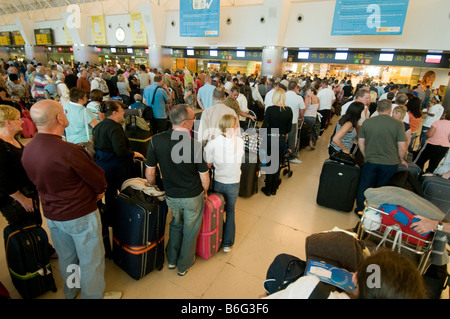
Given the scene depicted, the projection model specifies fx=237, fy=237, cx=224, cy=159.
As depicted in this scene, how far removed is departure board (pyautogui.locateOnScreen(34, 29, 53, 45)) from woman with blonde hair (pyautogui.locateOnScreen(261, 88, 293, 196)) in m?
24.9

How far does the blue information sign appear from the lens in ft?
38.7

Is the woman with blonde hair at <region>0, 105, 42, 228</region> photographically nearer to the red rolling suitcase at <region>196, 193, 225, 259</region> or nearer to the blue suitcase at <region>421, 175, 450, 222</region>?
the red rolling suitcase at <region>196, 193, 225, 259</region>

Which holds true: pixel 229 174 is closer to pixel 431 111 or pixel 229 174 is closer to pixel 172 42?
pixel 431 111

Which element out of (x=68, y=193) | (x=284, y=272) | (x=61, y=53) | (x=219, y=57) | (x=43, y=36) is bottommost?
(x=284, y=272)

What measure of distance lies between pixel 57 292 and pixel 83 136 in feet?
5.82

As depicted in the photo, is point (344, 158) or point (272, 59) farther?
point (272, 59)

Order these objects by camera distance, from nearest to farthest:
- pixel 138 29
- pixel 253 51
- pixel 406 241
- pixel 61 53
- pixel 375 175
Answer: pixel 406 241
pixel 375 175
pixel 253 51
pixel 138 29
pixel 61 53

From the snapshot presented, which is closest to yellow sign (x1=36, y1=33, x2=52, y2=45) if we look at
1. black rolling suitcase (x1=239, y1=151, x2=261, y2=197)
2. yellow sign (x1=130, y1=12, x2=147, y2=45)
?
yellow sign (x1=130, y1=12, x2=147, y2=45)

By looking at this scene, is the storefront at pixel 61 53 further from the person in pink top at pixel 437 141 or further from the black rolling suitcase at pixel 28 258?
the person in pink top at pixel 437 141

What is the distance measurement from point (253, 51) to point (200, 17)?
325 centimetres

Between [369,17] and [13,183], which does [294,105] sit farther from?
[369,17]

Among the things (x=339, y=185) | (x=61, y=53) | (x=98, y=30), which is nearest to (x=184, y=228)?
(x=339, y=185)

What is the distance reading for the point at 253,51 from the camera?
512 inches

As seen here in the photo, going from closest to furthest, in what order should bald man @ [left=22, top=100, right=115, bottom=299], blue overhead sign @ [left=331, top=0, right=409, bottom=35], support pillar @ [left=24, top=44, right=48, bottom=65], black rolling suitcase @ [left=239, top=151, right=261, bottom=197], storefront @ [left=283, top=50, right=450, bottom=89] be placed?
bald man @ [left=22, top=100, right=115, bottom=299] → black rolling suitcase @ [left=239, top=151, right=261, bottom=197] → blue overhead sign @ [left=331, top=0, right=409, bottom=35] → storefront @ [left=283, top=50, right=450, bottom=89] → support pillar @ [left=24, top=44, right=48, bottom=65]
